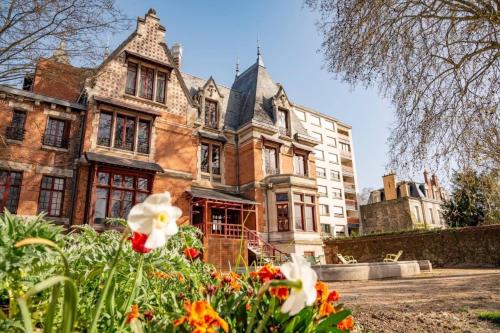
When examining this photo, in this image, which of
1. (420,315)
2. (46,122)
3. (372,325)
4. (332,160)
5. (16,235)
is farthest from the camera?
(332,160)

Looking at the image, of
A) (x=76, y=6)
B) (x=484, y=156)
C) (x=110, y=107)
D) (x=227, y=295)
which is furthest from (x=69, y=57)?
(x=484, y=156)

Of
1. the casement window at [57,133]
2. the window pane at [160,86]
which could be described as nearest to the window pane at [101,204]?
the casement window at [57,133]

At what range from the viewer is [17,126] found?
48.1 ft

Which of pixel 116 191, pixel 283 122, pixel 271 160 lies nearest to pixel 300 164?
pixel 271 160

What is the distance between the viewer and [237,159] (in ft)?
73.9

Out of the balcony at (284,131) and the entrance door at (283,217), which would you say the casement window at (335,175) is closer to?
the balcony at (284,131)

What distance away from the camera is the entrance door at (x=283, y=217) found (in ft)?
66.9

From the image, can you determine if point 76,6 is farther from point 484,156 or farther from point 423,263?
point 423,263

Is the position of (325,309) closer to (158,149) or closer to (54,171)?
(54,171)

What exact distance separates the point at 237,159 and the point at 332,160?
28.4 metres

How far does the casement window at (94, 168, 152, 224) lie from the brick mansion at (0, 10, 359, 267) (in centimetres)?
5

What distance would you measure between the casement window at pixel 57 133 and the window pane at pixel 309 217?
14936 mm

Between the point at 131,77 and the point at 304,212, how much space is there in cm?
1381

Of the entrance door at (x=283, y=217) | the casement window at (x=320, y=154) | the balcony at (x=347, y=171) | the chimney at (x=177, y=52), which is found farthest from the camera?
the balcony at (x=347, y=171)
